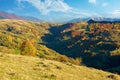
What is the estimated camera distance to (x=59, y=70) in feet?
111

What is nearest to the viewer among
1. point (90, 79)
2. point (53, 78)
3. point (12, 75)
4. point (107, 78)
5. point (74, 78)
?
point (12, 75)

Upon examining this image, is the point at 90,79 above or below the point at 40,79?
below

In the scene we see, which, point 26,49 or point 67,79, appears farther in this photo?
point 26,49

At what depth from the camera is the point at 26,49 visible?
146 metres

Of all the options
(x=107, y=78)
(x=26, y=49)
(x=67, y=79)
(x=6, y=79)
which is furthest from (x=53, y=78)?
A: (x=26, y=49)

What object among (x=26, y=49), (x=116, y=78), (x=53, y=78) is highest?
(x=53, y=78)

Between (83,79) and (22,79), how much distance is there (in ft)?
33.3

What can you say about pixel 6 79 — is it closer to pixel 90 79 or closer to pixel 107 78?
pixel 90 79

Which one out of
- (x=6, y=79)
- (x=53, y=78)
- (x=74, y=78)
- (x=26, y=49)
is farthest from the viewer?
(x=26, y=49)

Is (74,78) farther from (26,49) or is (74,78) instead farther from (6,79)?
(26,49)

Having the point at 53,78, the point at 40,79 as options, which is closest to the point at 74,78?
the point at 53,78

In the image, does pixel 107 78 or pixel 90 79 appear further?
pixel 107 78

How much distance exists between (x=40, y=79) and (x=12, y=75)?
2.79 meters

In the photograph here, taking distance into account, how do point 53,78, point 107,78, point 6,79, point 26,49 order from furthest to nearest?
point 26,49, point 107,78, point 53,78, point 6,79
